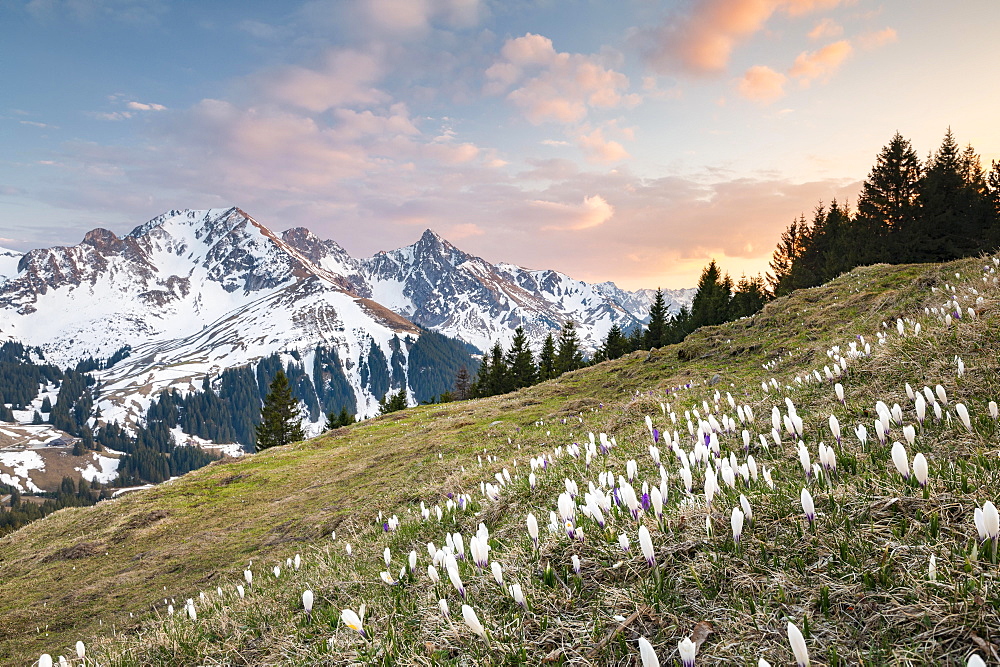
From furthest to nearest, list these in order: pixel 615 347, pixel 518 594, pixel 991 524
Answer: pixel 615 347 < pixel 518 594 < pixel 991 524

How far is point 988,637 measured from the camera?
2061 millimetres

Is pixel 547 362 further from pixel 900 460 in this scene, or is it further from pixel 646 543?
pixel 646 543

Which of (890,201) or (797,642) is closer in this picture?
(797,642)

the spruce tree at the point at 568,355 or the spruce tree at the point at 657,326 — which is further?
the spruce tree at the point at 568,355

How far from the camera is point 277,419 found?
70.5 m

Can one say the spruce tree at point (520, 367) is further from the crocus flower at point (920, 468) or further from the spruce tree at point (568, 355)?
the crocus flower at point (920, 468)

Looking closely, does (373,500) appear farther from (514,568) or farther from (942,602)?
(942,602)

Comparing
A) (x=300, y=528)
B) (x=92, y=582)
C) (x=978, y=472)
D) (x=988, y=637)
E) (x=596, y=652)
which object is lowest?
(x=92, y=582)

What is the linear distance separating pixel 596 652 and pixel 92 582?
1648 cm

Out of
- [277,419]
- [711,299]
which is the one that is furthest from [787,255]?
[277,419]

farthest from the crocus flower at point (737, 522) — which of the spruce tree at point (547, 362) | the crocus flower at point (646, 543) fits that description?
the spruce tree at point (547, 362)

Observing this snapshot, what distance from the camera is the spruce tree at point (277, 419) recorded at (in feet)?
228

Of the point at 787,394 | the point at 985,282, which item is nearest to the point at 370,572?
the point at 787,394

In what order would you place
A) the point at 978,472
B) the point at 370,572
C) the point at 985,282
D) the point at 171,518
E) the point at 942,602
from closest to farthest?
1. the point at 942,602
2. the point at 978,472
3. the point at 370,572
4. the point at 985,282
5. the point at 171,518
